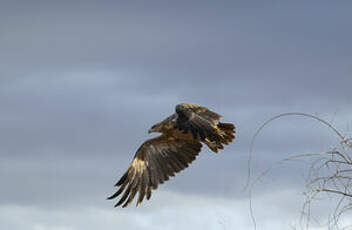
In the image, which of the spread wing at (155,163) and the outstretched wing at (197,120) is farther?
the spread wing at (155,163)

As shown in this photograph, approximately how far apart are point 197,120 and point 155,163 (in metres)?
2.30

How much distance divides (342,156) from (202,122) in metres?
4.04

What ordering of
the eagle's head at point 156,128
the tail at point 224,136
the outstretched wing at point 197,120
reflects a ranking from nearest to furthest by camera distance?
the outstretched wing at point 197,120, the tail at point 224,136, the eagle's head at point 156,128

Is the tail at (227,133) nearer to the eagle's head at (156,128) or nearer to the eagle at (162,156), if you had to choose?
the eagle at (162,156)

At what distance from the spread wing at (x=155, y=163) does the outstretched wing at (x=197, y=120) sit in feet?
5.25

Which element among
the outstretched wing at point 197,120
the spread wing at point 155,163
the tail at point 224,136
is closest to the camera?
the outstretched wing at point 197,120

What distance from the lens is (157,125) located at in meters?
9.27

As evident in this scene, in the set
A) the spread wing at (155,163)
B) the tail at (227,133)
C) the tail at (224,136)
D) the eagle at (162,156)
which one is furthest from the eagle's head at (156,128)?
the tail at (227,133)

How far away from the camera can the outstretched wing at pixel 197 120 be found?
7.76 metres

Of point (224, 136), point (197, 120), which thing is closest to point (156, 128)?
point (224, 136)

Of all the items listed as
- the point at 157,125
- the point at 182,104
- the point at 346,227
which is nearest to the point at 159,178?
the point at 157,125

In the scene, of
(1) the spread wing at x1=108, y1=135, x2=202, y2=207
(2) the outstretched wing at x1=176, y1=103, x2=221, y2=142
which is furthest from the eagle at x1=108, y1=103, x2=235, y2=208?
(2) the outstretched wing at x1=176, y1=103, x2=221, y2=142

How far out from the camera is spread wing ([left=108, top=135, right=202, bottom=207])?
379 inches

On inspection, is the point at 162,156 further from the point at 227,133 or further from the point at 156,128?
the point at 227,133
